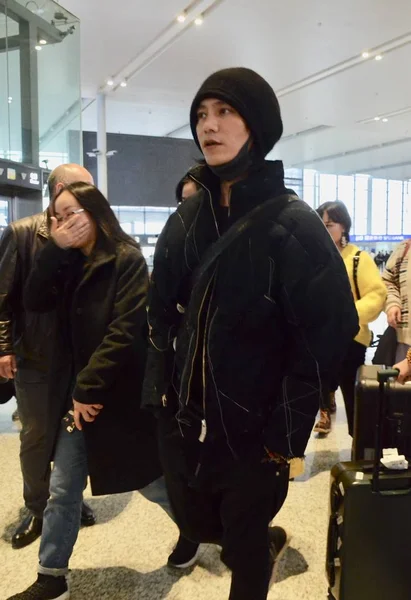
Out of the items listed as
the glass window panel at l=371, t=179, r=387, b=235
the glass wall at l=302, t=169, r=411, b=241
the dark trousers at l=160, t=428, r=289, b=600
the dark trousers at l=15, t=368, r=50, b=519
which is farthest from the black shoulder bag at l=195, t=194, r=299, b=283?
the glass window panel at l=371, t=179, r=387, b=235

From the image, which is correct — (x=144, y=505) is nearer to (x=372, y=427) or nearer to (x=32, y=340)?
(x=32, y=340)

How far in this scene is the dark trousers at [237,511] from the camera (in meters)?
1.37

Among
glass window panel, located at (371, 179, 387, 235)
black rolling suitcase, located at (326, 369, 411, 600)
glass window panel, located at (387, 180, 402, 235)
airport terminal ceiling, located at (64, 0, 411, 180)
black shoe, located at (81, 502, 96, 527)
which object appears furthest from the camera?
glass window panel, located at (387, 180, 402, 235)

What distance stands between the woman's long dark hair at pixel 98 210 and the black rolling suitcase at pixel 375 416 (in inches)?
40.7

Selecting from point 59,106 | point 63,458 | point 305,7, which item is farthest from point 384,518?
point 305,7

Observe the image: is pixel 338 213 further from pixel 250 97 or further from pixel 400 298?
pixel 250 97

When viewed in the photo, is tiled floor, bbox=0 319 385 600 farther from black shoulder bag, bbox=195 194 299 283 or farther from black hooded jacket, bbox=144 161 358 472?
black shoulder bag, bbox=195 194 299 283

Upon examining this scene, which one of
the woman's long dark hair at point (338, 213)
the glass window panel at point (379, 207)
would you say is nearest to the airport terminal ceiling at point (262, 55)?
the woman's long dark hair at point (338, 213)

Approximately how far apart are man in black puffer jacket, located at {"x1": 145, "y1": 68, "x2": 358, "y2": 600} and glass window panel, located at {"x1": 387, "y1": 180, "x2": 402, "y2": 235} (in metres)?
27.3

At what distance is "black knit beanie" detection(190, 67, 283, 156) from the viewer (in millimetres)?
1272

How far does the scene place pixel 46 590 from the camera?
5.90ft

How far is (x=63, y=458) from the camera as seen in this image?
1.84 meters

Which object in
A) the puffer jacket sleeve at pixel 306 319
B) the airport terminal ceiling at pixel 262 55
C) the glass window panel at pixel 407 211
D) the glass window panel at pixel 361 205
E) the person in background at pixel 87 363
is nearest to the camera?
the puffer jacket sleeve at pixel 306 319

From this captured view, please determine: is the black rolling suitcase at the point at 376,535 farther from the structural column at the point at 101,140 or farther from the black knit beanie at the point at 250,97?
the structural column at the point at 101,140
